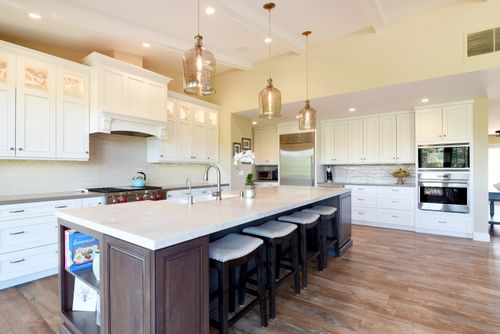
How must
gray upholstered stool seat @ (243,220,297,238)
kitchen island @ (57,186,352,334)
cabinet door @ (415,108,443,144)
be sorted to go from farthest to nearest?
cabinet door @ (415,108,443,144) < gray upholstered stool seat @ (243,220,297,238) < kitchen island @ (57,186,352,334)

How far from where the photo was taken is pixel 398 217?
4.91 metres

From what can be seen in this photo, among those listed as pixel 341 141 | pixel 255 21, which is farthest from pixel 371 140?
pixel 255 21

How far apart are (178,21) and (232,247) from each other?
10.2 feet

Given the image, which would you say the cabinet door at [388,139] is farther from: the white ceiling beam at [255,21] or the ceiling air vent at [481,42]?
the white ceiling beam at [255,21]

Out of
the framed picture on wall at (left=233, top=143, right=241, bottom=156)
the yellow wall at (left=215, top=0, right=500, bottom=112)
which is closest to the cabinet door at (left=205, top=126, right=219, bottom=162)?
the framed picture on wall at (left=233, top=143, right=241, bottom=156)

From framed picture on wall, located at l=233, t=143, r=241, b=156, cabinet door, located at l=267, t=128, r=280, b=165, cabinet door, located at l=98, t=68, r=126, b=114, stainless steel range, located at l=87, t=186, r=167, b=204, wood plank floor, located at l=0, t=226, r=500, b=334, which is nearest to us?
wood plank floor, located at l=0, t=226, r=500, b=334

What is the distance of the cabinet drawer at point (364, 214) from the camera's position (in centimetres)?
518

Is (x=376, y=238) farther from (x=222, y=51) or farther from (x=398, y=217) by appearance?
(x=222, y=51)

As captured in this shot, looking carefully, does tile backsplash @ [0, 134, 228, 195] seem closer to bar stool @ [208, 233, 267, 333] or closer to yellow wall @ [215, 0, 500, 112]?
yellow wall @ [215, 0, 500, 112]

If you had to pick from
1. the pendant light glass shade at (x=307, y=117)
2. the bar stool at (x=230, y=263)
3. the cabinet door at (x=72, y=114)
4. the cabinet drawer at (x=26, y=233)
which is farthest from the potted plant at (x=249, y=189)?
the cabinet door at (x=72, y=114)

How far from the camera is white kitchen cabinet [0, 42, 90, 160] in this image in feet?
9.21

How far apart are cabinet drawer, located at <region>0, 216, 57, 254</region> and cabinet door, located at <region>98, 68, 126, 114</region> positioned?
1551 mm

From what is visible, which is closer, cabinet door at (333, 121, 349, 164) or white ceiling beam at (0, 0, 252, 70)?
white ceiling beam at (0, 0, 252, 70)

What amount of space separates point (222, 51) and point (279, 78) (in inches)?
43.7
